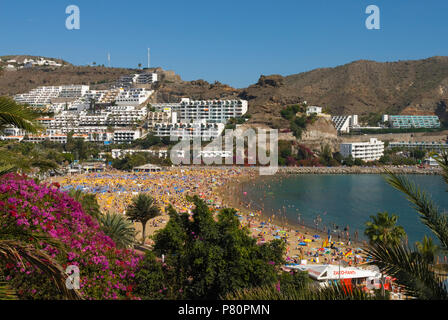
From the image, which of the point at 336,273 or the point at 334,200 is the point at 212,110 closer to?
the point at 334,200

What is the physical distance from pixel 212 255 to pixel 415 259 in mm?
4120

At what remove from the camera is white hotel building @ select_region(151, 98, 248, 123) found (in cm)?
8244

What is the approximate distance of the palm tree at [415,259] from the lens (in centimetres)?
310

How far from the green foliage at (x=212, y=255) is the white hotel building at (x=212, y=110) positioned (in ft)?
241

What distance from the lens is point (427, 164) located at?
64.4m

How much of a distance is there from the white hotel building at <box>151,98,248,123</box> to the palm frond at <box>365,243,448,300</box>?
78325 millimetres

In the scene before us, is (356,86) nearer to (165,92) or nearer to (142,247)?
(165,92)

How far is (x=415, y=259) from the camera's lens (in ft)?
10.7

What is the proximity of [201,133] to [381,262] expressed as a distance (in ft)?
221

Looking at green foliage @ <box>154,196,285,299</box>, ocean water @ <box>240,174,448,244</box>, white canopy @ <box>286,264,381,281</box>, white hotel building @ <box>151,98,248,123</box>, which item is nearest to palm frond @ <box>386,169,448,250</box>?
green foliage @ <box>154,196,285,299</box>

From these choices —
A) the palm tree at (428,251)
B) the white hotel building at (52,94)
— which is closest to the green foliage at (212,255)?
the palm tree at (428,251)

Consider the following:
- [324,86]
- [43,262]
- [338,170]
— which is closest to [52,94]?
[338,170]

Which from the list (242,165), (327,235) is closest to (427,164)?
(242,165)

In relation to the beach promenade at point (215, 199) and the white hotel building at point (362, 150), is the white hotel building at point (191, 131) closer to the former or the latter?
the beach promenade at point (215, 199)
